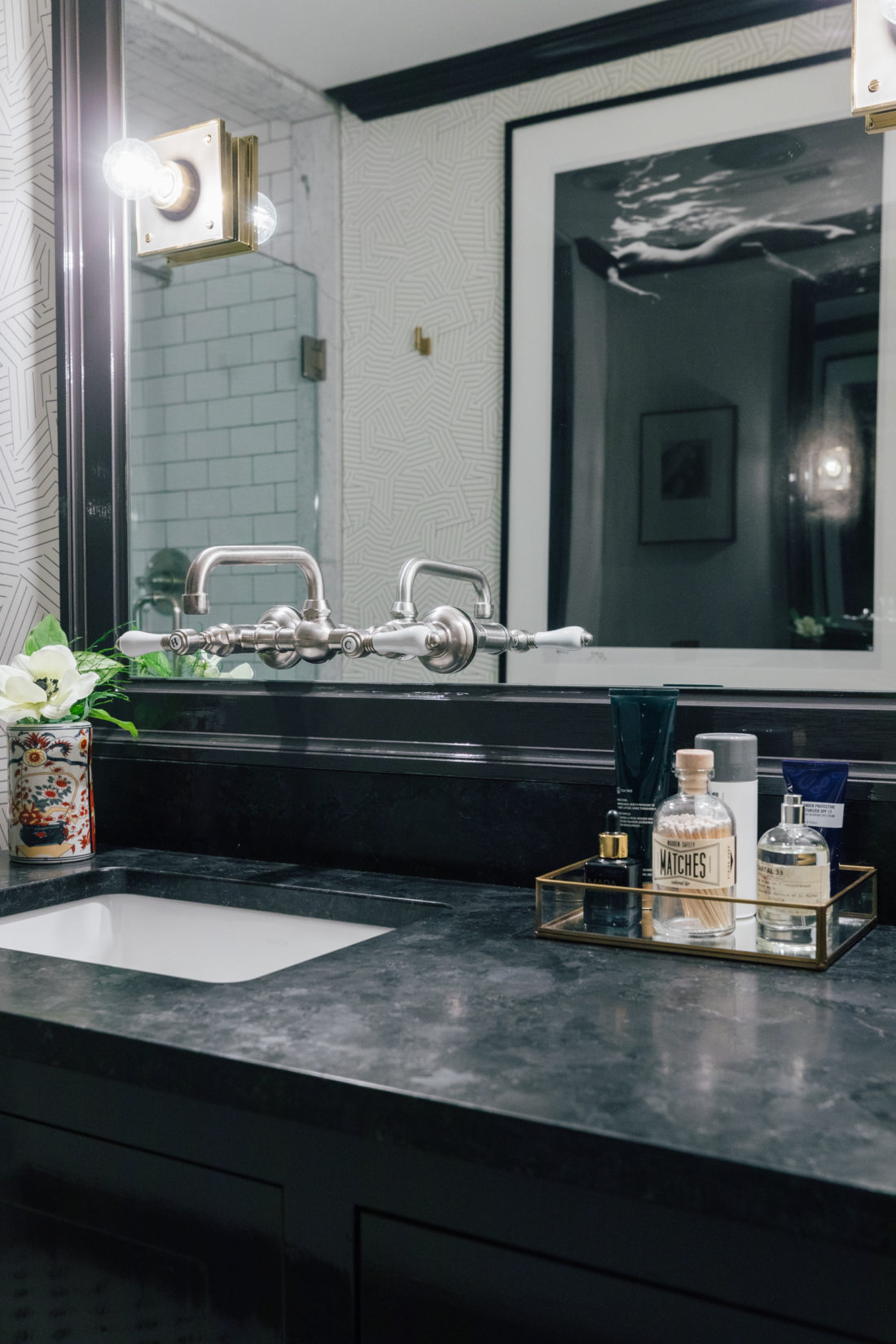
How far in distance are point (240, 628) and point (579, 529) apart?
0.40m

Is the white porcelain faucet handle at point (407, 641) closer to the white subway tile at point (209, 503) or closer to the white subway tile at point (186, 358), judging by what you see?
the white subway tile at point (209, 503)

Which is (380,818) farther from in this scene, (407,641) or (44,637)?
(44,637)

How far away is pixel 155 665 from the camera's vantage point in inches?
57.8

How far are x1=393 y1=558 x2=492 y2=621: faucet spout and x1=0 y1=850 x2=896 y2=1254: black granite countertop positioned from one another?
0.39 metres

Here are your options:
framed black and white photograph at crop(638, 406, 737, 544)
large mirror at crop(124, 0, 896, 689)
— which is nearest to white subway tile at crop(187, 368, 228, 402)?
large mirror at crop(124, 0, 896, 689)

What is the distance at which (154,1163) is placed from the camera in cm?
72

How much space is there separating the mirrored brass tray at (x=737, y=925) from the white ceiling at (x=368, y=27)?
0.91m

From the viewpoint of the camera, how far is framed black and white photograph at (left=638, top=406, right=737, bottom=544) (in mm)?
1100

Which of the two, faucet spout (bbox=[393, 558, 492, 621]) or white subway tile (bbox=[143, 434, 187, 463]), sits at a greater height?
white subway tile (bbox=[143, 434, 187, 463])

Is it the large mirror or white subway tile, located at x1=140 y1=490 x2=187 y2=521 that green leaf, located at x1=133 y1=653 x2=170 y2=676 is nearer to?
the large mirror

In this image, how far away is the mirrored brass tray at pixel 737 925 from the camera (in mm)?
826

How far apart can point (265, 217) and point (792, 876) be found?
1.04 m

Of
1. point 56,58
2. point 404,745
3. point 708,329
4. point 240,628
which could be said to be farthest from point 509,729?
point 56,58

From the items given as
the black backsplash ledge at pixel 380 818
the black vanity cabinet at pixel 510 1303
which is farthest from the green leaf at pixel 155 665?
the black vanity cabinet at pixel 510 1303
